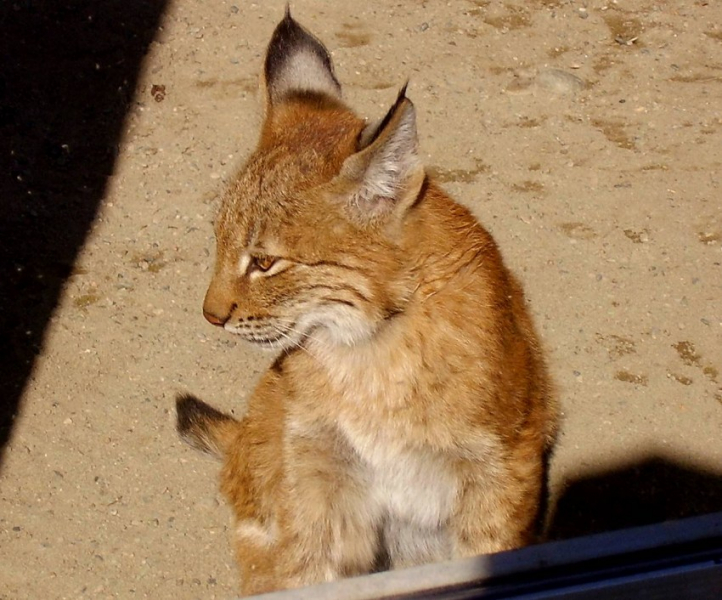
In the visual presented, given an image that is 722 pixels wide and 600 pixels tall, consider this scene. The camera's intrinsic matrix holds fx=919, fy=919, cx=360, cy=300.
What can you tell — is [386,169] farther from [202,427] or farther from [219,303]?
[202,427]

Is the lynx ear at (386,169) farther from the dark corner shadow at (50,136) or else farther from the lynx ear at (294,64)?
the dark corner shadow at (50,136)

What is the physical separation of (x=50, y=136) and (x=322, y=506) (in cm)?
347

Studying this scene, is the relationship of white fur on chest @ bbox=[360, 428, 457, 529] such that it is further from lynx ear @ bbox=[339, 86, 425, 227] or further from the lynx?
lynx ear @ bbox=[339, 86, 425, 227]

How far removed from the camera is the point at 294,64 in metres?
3.69

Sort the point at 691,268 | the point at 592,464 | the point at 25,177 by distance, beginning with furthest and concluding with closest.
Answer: the point at 25,177, the point at 691,268, the point at 592,464

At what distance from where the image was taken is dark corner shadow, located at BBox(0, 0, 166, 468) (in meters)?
4.85

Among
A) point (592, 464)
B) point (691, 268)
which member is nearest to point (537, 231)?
point (691, 268)

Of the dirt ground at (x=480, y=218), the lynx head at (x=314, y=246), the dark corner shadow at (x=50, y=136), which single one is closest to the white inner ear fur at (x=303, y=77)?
the lynx head at (x=314, y=246)

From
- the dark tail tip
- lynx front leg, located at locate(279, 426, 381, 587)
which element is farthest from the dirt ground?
Result: lynx front leg, located at locate(279, 426, 381, 587)

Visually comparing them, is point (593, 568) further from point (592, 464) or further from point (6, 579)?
point (6, 579)

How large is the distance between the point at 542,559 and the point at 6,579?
8.07 feet

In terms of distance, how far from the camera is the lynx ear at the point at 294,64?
11.8 feet

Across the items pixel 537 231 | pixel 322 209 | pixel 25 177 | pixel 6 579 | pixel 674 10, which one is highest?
pixel 322 209

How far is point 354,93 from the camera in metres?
5.96
